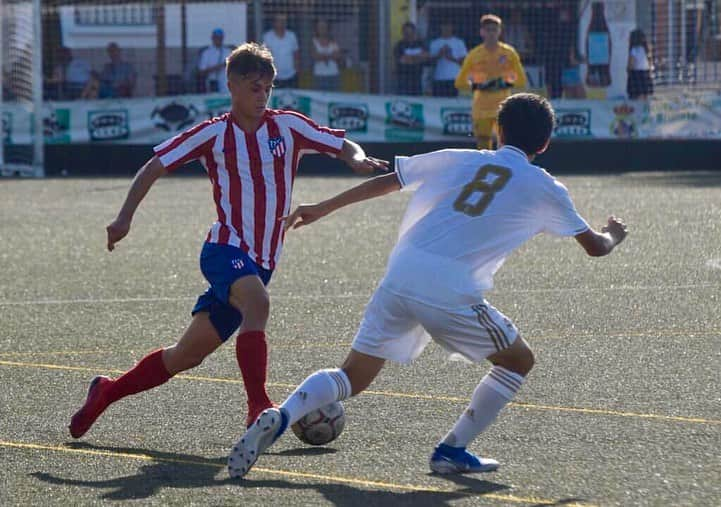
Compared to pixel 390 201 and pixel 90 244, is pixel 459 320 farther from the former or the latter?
pixel 390 201

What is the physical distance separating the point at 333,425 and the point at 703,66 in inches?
656

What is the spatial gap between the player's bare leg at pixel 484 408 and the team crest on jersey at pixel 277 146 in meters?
1.34

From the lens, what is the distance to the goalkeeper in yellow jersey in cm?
1658

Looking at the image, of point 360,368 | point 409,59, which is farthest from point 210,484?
point 409,59

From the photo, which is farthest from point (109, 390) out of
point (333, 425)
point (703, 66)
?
point (703, 66)

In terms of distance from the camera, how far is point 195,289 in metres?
9.70

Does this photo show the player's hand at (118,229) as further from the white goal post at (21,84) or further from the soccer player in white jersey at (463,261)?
the white goal post at (21,84)

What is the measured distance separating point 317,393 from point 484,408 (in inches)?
21.9

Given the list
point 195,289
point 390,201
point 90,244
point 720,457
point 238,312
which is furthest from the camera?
point 390,201

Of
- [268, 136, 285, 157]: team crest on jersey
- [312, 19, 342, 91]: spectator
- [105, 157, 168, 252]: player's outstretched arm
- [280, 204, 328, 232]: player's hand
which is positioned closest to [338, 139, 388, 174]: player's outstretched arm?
[268, 136, 285, 157]: team crest on jersey

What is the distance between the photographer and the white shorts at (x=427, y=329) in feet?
15.6

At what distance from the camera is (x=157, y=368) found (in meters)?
5.66

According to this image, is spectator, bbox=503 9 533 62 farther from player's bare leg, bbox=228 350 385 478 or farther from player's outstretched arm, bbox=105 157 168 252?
player's bare leg, bbox=228 350 385 478

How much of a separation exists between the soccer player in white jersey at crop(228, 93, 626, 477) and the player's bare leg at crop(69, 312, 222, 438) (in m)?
0.83
